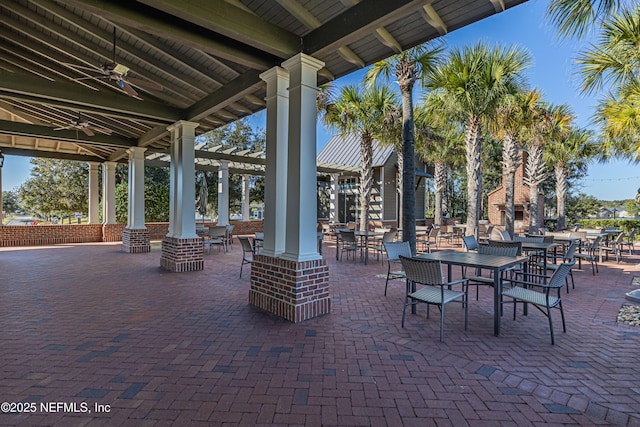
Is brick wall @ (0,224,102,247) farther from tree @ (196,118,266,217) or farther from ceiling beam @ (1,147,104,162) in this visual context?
tree @ (196,118,266,217)

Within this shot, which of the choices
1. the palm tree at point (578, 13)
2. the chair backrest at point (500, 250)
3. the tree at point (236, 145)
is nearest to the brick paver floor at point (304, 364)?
the chair backrest at point (500, 250)

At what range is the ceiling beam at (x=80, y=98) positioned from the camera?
18.3 ft

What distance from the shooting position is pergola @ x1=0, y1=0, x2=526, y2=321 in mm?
3600

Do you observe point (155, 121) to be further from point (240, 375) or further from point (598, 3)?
point (598, 3)

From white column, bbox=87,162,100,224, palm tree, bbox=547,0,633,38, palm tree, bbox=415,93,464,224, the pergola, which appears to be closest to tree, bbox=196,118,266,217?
white column, bbox=87,162,100,224

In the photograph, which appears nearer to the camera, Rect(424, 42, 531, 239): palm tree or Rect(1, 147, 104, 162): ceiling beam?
Rect(424, 42, 531, 239): palm tree

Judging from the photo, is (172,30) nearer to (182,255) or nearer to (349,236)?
(182,255)

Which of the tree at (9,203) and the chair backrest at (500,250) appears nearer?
the chair backrest at (500,250)

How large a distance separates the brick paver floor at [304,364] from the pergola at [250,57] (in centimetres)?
87

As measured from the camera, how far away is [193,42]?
393 cm

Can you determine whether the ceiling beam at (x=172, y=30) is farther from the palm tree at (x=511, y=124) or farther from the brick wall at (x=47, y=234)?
the brick wall at (x=47, y=234)


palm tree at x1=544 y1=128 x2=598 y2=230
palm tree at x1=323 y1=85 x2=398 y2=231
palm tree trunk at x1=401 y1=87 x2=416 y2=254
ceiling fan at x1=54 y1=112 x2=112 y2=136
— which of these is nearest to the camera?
palm tree trunk at x1=401 y1=87 x2=416 y2=254

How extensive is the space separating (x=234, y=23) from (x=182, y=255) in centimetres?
534

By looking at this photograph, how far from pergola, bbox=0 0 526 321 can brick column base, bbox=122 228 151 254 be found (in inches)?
171
